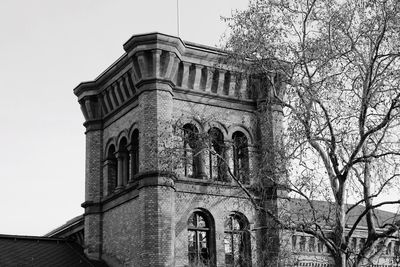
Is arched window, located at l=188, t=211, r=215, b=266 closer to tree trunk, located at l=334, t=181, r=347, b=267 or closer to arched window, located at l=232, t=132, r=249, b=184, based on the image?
arched window, located at l=232, t=132, r=249, b=184

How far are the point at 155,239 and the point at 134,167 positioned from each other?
4076 mm

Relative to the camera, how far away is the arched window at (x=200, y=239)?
78.7 feet

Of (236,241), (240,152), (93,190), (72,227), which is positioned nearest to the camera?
(236,241)

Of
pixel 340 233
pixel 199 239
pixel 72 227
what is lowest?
pixel 340 233

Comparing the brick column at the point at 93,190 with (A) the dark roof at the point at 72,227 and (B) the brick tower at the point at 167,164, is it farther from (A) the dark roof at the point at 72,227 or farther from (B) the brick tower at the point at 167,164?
(A) the dark roof at the point at 72,227

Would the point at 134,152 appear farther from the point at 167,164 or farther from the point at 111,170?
the point at 167,164

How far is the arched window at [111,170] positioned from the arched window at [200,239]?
444 cm

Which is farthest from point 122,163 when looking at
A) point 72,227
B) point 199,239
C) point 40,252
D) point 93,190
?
point 72,227

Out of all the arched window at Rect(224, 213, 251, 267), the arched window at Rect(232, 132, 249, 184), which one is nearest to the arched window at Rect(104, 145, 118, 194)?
the arched window at Rect(232, 132, 249, 184)

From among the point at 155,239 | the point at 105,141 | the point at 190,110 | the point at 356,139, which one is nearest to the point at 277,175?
the point at 356,139

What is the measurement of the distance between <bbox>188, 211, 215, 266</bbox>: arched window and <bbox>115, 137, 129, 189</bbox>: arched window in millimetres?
3593

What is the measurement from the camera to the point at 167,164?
2236cm

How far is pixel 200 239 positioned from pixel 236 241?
59.9 inches

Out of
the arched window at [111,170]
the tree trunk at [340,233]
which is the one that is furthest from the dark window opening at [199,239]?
the tree trunk at [340,233]
